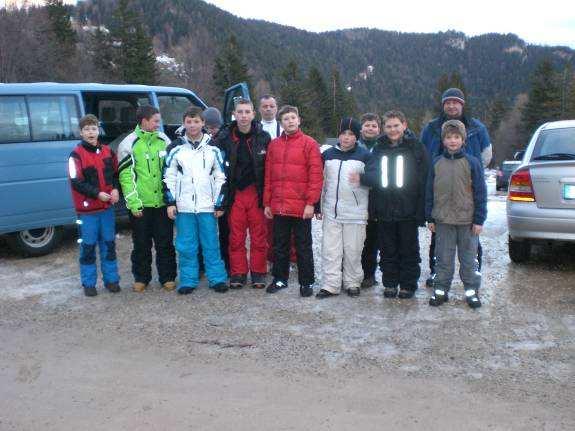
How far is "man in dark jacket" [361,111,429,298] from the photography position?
15.7 ft

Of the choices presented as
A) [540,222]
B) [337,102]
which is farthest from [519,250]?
[337,102]

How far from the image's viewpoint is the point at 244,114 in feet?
16.8

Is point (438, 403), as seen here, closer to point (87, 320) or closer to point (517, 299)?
point (517, 299)

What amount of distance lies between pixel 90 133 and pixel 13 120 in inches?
67.1

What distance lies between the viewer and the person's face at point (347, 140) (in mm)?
4883

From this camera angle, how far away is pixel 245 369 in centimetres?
356

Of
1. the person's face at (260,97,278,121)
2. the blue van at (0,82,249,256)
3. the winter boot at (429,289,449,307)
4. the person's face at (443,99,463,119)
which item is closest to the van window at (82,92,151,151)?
the blue van at (0,82,249,256)

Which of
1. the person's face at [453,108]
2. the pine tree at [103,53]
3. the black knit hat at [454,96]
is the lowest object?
the person's face at [453,108]

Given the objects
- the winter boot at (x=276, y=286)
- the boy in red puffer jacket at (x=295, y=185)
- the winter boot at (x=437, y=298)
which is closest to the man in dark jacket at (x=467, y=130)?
the winter boot at (x=437, y=298)

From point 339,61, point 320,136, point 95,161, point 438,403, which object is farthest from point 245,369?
point 339,61

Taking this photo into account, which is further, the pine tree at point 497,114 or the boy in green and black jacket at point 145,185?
the pine tree at point 497,114

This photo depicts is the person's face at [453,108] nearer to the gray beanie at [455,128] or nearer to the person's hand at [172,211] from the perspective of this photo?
the gray beanie at [455,128]

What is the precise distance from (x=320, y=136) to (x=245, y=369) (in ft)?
184

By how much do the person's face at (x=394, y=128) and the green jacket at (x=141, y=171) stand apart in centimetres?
205
